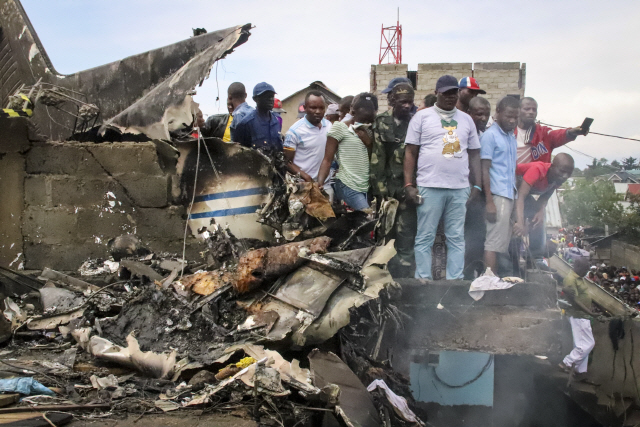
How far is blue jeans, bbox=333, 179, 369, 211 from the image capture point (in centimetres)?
522

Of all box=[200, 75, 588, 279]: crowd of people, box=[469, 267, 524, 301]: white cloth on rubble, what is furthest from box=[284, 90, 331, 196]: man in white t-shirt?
box=[469, 267, 524, 301]: white cloth on rubble

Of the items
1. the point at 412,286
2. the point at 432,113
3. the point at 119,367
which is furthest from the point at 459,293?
the point at 119,367

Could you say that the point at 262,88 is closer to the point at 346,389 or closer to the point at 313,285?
the point at 313,285

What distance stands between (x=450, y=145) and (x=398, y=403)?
2324mm

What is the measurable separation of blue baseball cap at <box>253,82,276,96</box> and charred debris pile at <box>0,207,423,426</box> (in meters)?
1.06

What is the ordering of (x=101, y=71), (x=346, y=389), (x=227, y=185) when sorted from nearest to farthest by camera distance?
(x=346, y=389) → (x=227, y=185) → (x=101, y=71)

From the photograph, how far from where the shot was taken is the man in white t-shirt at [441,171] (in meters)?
4.83

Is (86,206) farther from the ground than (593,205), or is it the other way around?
(86,206)

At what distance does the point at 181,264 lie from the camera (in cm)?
498

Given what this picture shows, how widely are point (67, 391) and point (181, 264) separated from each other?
1827mm

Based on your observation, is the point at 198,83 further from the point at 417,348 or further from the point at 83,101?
the point at 417,348

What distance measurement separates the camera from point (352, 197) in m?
5.24

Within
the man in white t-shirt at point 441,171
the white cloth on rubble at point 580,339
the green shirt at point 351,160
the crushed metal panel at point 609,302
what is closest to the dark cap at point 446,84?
the man in white t-shirt at point 441,171

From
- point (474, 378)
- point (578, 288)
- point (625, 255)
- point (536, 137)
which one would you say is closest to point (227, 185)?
point (474, 378)
